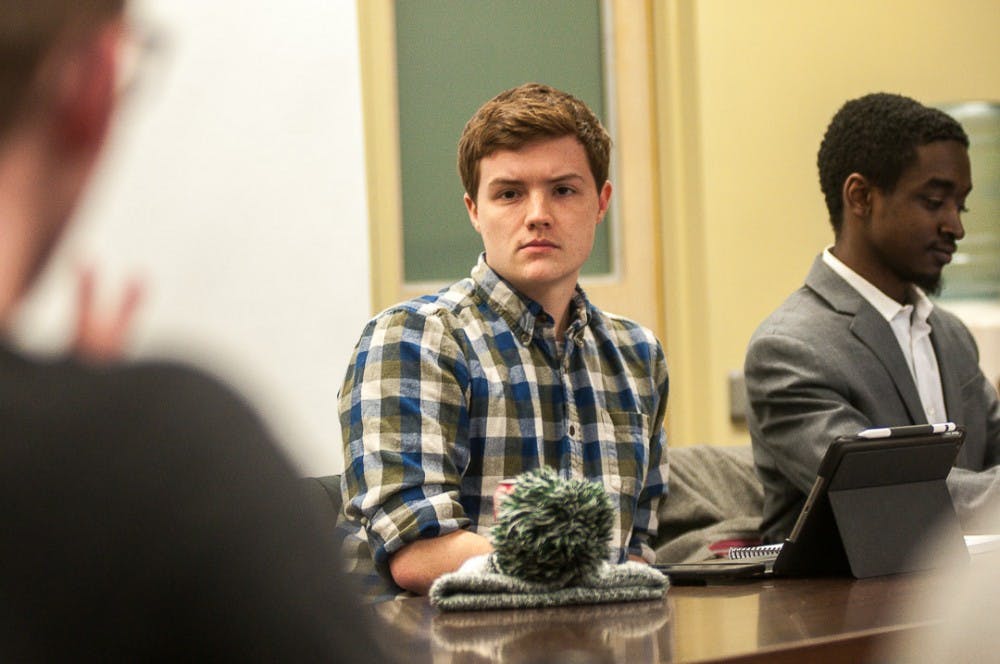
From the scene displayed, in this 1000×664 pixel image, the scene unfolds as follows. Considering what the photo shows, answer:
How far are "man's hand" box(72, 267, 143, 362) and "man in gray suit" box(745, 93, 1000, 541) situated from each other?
2103mm

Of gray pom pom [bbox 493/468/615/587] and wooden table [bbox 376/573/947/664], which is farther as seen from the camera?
gray pom pom [bbox 493/468/615/587]

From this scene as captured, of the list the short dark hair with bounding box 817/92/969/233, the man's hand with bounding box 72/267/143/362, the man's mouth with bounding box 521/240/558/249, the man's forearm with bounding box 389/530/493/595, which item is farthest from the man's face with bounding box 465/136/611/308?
the man's hand with bounding box 72/267/143/362

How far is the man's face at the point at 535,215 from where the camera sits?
83.0 inches

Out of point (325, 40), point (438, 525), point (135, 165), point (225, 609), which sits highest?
point (325, 40)

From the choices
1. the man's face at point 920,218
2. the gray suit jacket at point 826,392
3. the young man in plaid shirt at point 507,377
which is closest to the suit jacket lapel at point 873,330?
→ the gray suit jacket at point 826,392

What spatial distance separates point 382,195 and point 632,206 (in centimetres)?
80

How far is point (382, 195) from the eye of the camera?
11.0 ft

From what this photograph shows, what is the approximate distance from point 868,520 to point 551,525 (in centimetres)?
56

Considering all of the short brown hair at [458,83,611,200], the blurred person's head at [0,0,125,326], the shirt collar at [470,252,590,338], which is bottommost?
the shirt collar at [470,252,590,338]

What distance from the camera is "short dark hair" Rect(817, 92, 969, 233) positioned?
2.70 m

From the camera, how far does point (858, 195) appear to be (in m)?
2.74

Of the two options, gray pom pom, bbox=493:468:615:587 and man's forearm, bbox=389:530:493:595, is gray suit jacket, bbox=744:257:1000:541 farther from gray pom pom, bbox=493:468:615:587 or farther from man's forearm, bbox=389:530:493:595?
gray pom pom, bbox=493:468:615:587

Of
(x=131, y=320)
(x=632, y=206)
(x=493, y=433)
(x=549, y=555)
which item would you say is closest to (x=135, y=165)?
(x=493, y=433)

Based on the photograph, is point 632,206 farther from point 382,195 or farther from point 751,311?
point 382,195
